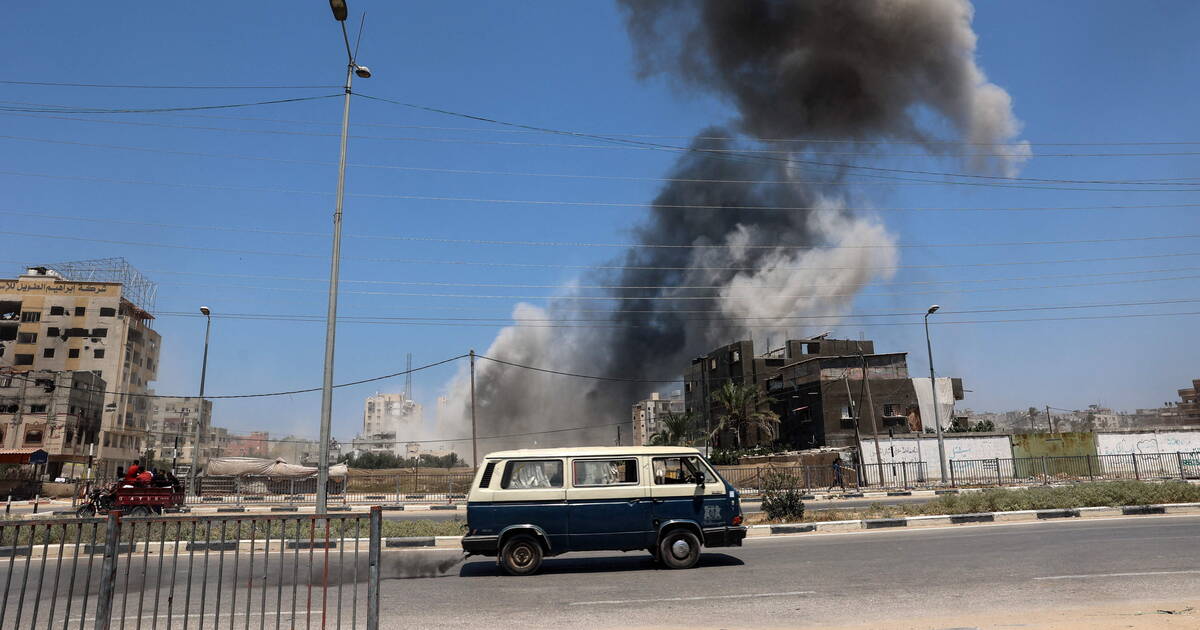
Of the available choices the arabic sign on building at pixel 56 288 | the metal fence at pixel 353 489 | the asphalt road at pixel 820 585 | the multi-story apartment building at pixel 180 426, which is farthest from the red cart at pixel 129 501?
the multi-story apartment building at pixel 180 426

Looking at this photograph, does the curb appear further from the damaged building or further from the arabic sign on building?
the arabic sign on building

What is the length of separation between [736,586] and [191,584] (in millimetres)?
7336

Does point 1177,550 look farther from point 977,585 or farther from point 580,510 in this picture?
point 580,510

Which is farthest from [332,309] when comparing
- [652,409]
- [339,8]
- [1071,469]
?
[652,409]

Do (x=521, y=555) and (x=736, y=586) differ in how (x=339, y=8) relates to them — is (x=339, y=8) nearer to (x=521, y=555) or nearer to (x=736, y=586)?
Result: (x=521, y=555)

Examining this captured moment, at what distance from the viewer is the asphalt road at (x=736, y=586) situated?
752cm

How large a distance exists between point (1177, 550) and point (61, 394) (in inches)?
3071

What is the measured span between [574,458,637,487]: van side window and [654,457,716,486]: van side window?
15.4 inches

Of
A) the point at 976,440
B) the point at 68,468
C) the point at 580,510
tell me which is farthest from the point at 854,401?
the point at 68,468

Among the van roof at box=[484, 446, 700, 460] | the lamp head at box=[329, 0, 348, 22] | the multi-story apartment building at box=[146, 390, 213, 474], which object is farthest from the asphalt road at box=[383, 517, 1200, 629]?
the multi-story apartment building at box=[146, 390, 213, 474]

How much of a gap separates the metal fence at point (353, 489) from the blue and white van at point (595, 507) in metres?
23.0

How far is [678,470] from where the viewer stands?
11461 mm

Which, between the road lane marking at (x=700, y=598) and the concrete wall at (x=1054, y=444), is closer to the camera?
the road lane marking at (x=700, y=598)

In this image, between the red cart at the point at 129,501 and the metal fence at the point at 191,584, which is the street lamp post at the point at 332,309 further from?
the red cart at the point at 129,501
